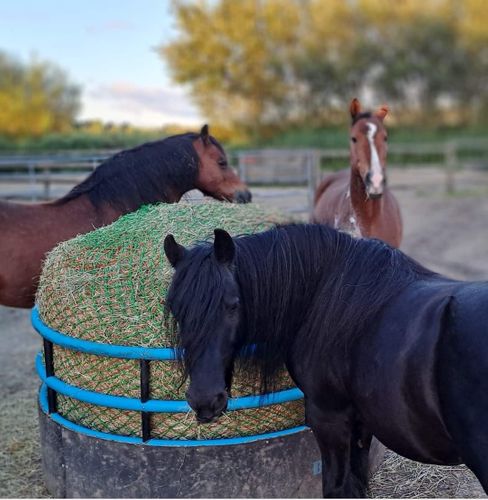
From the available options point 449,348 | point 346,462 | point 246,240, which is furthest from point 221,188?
point 449,348

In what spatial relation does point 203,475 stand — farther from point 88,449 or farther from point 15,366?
point 15,366

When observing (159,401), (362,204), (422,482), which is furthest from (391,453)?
(362,204)

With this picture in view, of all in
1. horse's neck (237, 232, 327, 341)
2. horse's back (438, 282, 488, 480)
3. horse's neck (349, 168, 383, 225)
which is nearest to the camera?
horse's back (438, 282, 488, 480)

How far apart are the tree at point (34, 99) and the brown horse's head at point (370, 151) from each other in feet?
77.1

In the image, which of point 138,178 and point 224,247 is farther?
point 138,178

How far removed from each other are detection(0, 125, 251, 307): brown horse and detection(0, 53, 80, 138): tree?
23.5 metres

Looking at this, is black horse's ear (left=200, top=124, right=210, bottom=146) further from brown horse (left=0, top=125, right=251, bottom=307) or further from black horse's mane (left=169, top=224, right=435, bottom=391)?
black horse's mane (left=169, top=224, right=435, bottom=391)

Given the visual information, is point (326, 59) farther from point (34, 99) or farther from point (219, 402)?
point (219, 402)

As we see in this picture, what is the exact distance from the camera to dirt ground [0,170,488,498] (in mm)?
3262

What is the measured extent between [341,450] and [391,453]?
1334mm

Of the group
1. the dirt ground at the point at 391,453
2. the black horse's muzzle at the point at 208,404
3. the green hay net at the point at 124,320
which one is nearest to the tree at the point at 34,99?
the dirt ground at the point at 391,453

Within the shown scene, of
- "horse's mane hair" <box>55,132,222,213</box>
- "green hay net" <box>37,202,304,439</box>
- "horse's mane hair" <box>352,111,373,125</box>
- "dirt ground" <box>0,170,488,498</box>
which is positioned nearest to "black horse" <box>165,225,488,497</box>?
"green hay net" <box>37,202,304,439</box>

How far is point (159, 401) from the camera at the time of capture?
2.71m

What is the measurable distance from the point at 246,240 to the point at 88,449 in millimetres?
1333
